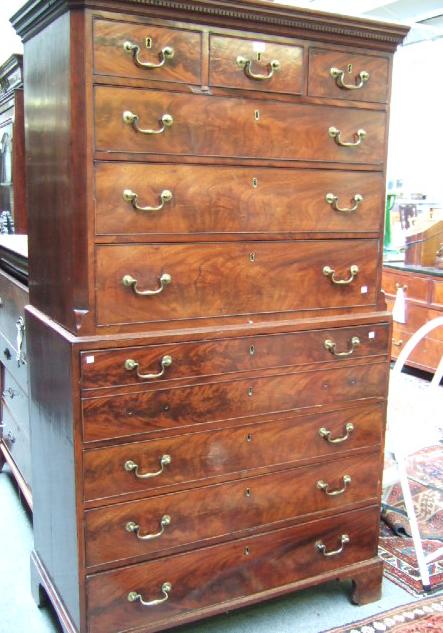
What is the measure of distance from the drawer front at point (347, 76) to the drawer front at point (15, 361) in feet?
4.54

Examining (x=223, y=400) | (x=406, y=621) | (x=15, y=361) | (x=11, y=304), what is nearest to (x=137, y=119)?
(x=223, y=400)

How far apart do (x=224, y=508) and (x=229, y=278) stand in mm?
672

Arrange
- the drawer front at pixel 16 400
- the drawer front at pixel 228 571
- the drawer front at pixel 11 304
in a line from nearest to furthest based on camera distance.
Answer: the drawer front at pixel 228 571 < the drawer front at pixel 11 304 < the drawer front at pixel 16 400

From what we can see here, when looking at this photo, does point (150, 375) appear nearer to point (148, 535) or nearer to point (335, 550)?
point (148, 535)

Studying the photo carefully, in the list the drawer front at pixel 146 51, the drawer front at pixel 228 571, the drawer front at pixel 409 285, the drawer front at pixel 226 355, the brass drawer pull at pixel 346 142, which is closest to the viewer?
the drawer front at pixel 146 51

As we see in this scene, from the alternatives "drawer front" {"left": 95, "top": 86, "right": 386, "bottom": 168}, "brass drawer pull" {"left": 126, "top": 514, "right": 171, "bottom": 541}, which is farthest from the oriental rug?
"drawer front" {"left": 95, "top": 86, "right": 386, "bottom": 168}

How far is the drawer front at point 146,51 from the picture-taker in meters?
1.65

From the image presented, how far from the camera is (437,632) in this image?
213 centimetres

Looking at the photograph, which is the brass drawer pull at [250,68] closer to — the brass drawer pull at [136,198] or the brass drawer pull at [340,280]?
the brass drawer pull at [136,198]

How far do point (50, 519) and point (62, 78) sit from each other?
1286 millimetres

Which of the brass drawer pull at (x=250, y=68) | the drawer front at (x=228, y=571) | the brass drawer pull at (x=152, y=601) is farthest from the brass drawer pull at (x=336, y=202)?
the brass drawer pull at (x=152, y=601)

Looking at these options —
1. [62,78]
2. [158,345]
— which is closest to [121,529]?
[158,345]

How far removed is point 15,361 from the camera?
9.09 ft

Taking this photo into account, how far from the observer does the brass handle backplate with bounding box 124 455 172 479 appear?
182cm
